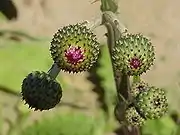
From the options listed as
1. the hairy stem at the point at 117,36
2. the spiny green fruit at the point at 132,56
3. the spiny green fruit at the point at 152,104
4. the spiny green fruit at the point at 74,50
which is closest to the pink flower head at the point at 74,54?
A: the spiny green fruit at the point at 74,50

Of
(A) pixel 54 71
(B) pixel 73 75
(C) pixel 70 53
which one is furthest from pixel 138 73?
(B) pixel 73 75

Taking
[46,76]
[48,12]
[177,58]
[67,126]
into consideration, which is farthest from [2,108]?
[46,76]

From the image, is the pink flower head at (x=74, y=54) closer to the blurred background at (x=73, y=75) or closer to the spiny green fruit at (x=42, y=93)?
the spiny green fruit at (x=42, y=93)

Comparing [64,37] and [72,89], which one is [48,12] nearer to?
[72,89]

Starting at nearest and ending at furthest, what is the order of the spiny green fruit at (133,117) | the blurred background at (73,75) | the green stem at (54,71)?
the green stem at (54,71) < the spiny green fruit at (133,117) < the blurred background at (73,75)

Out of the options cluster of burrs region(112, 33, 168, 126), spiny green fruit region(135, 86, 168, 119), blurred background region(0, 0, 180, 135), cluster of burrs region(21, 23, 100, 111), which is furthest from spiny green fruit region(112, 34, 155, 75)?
blurred background region(0, 0, 180, 135)
